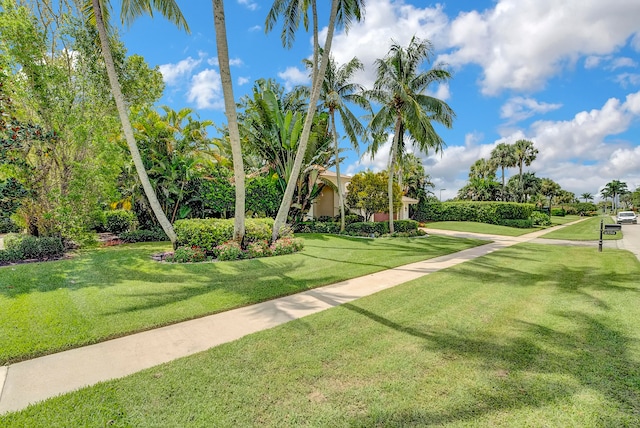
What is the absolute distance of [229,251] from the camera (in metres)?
9.27

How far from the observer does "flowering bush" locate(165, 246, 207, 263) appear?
8.85 meters

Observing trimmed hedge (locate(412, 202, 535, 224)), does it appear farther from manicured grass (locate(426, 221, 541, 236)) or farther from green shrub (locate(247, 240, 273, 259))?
green shrub (locate(247, 240, 273, 259))

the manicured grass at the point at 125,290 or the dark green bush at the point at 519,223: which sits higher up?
the dark green bush at the point at 519,223

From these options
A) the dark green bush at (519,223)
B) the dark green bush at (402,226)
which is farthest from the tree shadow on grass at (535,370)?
the dark green bush at (519,223)

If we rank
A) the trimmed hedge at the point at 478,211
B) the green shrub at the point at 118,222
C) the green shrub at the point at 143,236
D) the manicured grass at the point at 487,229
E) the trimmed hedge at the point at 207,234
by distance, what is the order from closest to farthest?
the trimmed hedge at the point at 207,234
the green shrub at the point at 143,236
the green shrub at the point at 118,222
the manicured grass at the point at 487,229
the trimmed hedge at the point at 478,211

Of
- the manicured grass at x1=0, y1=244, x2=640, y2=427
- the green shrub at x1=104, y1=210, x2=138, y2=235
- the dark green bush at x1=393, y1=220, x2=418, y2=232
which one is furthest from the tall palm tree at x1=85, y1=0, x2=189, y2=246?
the dark green bush at x1=393, y1=220, x2=418, y2=232

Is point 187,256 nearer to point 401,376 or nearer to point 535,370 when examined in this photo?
point 401,376

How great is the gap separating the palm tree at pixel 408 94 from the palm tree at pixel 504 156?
31.0m

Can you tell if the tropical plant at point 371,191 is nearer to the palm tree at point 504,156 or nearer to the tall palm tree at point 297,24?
the tall palm tree at point 297,24

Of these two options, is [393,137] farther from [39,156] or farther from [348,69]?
[39,156]

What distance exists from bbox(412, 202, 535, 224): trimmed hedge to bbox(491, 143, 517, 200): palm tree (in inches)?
485

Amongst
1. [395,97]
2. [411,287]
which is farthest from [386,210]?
[411,287]

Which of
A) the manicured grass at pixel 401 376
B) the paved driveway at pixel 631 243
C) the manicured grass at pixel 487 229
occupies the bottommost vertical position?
the manicured grass at pixel 401 376

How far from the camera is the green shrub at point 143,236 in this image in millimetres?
13423
